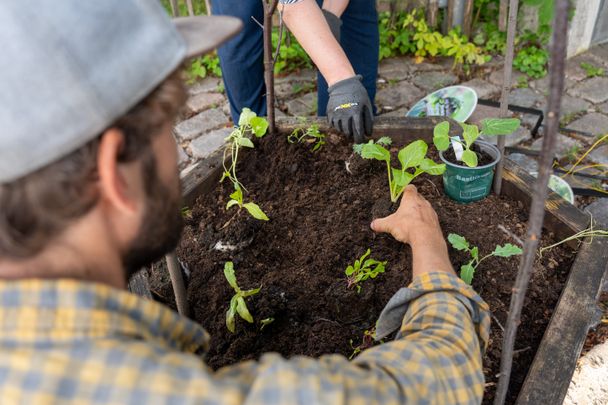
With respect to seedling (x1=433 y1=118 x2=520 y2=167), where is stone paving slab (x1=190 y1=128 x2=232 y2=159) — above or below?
below

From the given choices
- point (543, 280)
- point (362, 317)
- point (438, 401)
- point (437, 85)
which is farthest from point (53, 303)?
point (437, 85)

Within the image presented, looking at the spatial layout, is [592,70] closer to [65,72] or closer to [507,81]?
[507,81]

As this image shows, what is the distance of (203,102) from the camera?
3.78 metres

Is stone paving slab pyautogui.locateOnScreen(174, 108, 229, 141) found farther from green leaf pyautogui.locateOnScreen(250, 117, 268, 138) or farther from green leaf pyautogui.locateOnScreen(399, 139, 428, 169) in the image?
green leaf pyautogui.locateOnScreen(399, 139, 428, 169)

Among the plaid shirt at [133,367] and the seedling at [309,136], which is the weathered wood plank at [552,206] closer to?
the seedling at [309,136]

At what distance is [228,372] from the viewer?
87 cm

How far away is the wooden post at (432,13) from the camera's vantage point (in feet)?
13.0

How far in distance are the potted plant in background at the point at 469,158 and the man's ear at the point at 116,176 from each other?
1129mm

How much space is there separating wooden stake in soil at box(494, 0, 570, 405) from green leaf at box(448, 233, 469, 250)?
19.8 inches

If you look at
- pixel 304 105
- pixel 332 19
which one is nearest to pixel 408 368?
pixel 332 19

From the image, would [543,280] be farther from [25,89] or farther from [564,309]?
[25,89]

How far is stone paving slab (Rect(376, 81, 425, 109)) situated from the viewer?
3561 millimetres

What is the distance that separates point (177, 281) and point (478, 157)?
1120 mm

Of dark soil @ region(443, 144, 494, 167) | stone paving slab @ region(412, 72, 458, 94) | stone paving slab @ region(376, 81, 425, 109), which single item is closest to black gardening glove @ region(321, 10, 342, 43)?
dark soil @ region(443, 144, 494, 167)
